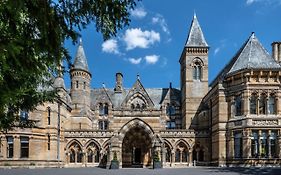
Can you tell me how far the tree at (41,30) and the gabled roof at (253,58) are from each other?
26.8 metres

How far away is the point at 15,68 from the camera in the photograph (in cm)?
676

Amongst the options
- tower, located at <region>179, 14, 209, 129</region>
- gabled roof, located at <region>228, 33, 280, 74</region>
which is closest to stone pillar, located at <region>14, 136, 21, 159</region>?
tower, located at <region>179, 14, 209, 129</region>

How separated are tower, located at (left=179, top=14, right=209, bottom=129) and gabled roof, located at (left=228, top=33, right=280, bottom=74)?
9.02m

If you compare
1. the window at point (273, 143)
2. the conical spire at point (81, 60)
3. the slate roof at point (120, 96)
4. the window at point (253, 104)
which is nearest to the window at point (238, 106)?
the window at point (253, 104)

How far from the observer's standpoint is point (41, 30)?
6.67m

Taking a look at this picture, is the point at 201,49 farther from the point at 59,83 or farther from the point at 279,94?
the point at 59,83

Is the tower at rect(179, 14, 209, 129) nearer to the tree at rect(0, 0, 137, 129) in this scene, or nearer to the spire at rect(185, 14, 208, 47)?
the spire at rect(185, 14, 208, 47)

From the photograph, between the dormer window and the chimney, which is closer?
the dormer window

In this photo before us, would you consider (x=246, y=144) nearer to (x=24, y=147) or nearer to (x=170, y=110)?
(x=170, y=110)

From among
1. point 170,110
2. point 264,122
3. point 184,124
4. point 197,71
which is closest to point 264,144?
point 264,122

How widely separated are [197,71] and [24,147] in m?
23.3

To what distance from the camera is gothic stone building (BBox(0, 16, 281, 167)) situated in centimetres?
3166

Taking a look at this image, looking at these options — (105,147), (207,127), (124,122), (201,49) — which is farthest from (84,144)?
(201,49)

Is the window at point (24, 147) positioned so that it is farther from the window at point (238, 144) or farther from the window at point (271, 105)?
the window at point (271, 105)
